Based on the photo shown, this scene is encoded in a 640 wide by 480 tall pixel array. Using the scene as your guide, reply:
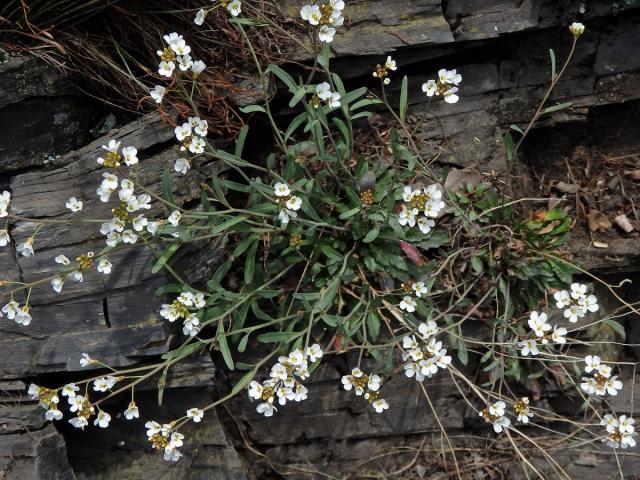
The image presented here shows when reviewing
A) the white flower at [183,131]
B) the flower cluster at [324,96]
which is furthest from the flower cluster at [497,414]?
the white flower at [183,131]

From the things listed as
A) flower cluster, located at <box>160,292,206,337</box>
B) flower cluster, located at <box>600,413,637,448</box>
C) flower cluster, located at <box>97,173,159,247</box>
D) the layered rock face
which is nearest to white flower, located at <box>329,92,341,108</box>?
the layered rock face

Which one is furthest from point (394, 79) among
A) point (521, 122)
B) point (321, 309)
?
point (321, 309)

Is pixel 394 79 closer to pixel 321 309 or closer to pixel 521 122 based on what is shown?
pixel 521 122

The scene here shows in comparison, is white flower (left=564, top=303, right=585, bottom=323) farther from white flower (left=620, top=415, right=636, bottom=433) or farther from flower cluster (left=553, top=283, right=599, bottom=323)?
white flower (left=620, top=415, right=636, bottom=433)

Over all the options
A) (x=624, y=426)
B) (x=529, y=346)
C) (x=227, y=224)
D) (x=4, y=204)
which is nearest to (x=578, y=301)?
(x=529, y=346)

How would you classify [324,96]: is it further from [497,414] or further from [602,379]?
[602,379]

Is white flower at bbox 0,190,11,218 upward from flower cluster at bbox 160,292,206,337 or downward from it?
upward

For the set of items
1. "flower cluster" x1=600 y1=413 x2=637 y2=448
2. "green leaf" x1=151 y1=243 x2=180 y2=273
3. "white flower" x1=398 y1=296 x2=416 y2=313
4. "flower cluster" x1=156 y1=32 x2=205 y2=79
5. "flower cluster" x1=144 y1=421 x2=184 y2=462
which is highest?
"flower cluster" x1=156 y1=32 x2=205 y2=79
